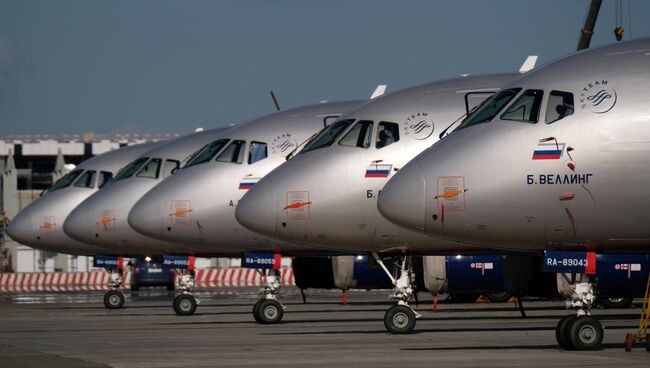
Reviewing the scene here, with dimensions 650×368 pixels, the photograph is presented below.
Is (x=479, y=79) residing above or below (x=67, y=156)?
below

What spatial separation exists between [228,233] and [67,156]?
80.4m

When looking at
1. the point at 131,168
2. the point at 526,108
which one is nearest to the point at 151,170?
the point at 131,168

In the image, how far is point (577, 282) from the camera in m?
20.5

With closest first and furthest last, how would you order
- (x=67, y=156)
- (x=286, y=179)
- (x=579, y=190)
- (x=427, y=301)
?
(x=579, y=190) → (x=286, y=179) → (x=427, y=301) → (x=67, y=156)

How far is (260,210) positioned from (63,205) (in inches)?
684

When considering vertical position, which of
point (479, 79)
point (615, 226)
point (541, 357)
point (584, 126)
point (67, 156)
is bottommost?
point (541, 357)

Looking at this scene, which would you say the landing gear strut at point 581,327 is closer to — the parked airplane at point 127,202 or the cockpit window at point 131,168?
the parked airplane at point 127,202

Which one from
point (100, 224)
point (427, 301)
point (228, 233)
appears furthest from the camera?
point (427, 301)

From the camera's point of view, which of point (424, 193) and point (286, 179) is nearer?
point (424, 193)

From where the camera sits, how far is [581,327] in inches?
786

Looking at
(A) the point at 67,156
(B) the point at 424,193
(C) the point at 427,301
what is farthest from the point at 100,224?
(A) the point at 67,156

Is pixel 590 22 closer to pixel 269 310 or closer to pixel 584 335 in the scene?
pixel 269 310

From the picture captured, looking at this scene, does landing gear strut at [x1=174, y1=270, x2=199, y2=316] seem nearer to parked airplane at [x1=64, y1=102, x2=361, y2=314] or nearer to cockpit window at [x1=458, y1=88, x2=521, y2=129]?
parked airplane at [x1=64, y1=102, x2=361, y2=314]

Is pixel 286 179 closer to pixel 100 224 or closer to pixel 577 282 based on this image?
pixel 577 282
